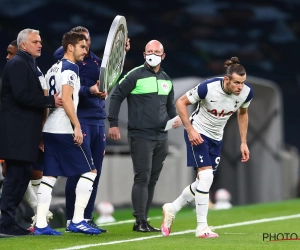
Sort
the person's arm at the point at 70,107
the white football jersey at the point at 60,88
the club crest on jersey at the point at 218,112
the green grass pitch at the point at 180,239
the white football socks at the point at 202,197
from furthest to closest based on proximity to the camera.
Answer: the club crest on jersey at the point at 218,112 → the white football socks at the point at 202,197 → the white football jersey at the point at 60,88 → the person's arm at the point at 70,107 → the green grass pitch at the point at 180,239

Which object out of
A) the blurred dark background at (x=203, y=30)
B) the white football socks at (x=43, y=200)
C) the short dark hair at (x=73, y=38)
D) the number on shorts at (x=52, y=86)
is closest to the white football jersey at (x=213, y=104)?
the short dark hair at (x=73, y=38)

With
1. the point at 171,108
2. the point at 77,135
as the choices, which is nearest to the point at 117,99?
the point at 171,108

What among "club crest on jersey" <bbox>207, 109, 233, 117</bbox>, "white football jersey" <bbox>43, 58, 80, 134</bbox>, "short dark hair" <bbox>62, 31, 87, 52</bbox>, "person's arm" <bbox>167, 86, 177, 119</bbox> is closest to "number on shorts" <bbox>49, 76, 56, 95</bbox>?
"white football jersey" <bbox>43, 58, 80, 134</bbox>

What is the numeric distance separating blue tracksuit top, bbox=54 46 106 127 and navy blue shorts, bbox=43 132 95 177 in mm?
775

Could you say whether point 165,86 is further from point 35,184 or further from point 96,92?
point 35,184

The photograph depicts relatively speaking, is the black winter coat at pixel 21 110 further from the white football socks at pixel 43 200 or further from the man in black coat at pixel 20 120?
the white football socks at pixel 43 200

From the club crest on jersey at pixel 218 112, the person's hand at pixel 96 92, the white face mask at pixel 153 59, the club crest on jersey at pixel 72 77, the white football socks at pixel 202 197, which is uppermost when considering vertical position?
the white face mask at pixel 153 59

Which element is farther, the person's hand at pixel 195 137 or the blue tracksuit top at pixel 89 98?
the blue tracksuit top at pixel 89 98

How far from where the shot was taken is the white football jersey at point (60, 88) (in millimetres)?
8391

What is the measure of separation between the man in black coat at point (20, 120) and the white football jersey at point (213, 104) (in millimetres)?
1365

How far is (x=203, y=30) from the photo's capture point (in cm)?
2570

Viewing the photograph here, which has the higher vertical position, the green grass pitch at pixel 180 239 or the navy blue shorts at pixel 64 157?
the navy blue shorts at pixel 64 157

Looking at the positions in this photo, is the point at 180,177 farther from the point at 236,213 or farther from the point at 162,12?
the point at 162,12

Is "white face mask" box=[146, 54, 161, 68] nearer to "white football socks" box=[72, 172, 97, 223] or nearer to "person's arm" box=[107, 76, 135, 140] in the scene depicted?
"person's arm" box=[107, 76, 135, 140]
